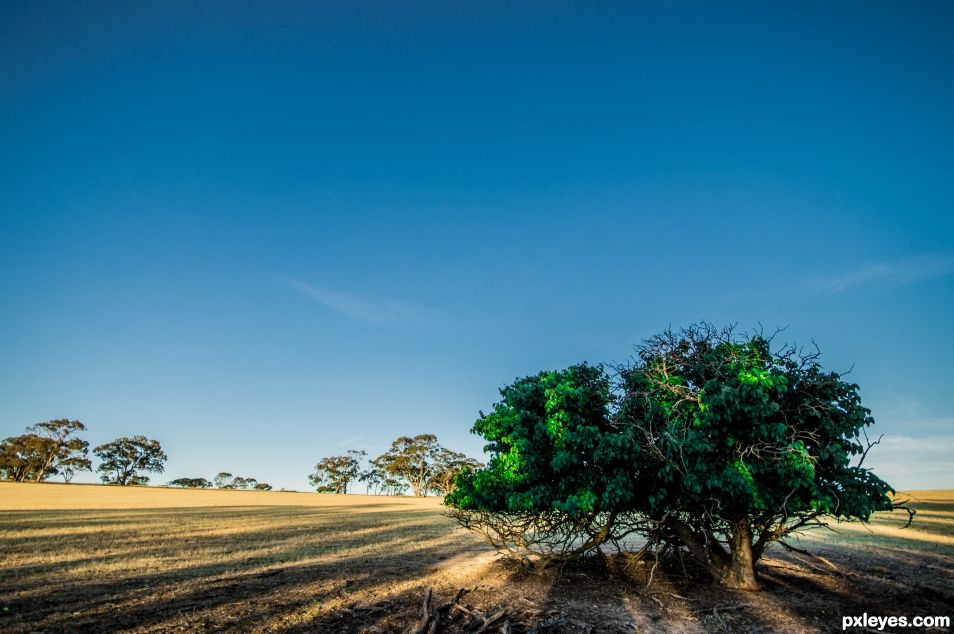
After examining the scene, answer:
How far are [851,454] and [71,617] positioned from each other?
17624 mm

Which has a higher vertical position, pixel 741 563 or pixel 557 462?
pixel 557 462

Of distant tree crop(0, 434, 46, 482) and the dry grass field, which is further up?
distant tree crop(0, 434, 46, 482)

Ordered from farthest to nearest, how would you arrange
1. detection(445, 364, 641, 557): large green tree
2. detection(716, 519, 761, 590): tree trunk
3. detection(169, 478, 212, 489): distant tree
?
detection(169, 478, 212, 489): distant tree → detection(716, 519, 761, 590): tree trunk → detection(445, 364, 641, 557): large green tree

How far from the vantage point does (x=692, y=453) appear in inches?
436

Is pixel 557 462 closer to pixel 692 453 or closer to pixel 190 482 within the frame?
pixel 692 453

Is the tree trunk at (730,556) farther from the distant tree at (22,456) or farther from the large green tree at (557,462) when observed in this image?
the distant tree at (22,456)

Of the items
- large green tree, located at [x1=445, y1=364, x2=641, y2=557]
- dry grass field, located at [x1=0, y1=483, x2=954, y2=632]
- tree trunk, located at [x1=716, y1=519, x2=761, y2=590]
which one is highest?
large green tree, located at [x1=445, y1=364, x2=641, y2=557]

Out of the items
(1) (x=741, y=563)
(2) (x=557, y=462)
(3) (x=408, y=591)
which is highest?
(2) (x=557, y=462)

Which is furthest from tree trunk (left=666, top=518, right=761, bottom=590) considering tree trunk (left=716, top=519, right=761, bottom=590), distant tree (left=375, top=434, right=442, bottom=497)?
distant tree (left=375, top=434, right=442, bottom=497)

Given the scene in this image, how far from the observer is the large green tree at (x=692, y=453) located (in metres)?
10.8

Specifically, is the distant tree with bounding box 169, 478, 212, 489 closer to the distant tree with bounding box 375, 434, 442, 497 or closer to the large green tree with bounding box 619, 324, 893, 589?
the distant tree with bounding box 375, 434, 442, 497

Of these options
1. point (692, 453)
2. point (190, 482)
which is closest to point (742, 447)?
point (692, 453)

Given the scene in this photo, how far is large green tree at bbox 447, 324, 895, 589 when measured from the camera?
1081 cm

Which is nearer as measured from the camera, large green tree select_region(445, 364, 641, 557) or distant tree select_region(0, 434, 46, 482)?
large green tree select_region(445, 364, 641, 557)
